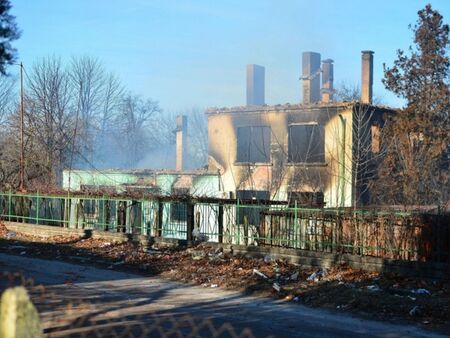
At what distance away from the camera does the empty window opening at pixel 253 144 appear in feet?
116

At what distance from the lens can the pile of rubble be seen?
11.3m

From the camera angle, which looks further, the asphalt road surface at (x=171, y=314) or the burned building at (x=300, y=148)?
the burned building at (x=300, y=148)

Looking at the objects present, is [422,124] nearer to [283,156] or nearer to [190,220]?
[283,156]

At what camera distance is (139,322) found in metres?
9.55

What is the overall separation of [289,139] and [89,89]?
44.9 m

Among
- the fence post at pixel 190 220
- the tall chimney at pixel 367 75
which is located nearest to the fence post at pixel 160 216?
the fence post at pixel 190 220

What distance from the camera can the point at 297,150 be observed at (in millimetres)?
34094

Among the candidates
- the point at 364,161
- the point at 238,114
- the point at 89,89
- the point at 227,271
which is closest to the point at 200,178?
the point at 238,114

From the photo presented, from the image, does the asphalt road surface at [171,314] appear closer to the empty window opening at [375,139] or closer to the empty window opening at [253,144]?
the empty window opening at [375,139]

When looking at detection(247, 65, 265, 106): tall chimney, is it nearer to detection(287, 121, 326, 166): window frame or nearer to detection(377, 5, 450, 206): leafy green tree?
detection(287, 121, 326, 166): window frame

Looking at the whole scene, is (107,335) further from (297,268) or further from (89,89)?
(89,89)

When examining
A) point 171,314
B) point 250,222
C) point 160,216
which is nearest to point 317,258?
point 250,222

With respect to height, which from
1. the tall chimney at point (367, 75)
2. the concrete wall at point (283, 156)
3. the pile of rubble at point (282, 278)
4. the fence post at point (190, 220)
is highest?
the tall chimney at point (367, 75)

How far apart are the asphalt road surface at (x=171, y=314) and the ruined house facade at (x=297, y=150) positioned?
1695 centimetres
